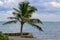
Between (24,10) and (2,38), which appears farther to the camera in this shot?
(24,10)

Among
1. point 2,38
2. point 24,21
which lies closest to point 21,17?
point 24,21

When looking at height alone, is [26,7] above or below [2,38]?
above

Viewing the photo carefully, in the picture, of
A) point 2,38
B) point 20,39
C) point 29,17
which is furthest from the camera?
point 29,17

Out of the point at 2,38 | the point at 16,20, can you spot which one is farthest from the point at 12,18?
the point at 2,38

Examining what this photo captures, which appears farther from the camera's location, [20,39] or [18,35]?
[18,35]

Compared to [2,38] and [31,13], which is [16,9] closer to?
[31,13]

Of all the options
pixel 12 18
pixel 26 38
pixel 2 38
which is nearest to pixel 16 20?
Answer: pixel 12 18

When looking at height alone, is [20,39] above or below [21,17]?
below

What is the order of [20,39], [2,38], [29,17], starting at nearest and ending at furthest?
[2,38] < [20,39] < [29,17]

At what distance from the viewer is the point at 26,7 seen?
35.1 m

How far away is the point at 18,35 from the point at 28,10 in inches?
151

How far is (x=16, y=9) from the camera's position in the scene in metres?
35.7

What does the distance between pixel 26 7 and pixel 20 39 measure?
4882 millimetres

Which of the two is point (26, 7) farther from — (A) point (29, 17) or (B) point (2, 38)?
(B) point (2, 38)
